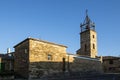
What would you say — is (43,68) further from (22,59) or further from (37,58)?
(22,59)

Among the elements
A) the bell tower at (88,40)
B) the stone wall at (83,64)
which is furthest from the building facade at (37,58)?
the bell tower at (88,40)

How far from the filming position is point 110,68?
54719 millimetres

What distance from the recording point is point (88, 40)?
50812 millimetres

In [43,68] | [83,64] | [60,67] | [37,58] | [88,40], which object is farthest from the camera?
[88,40]

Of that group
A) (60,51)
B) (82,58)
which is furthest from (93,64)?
(60,51)

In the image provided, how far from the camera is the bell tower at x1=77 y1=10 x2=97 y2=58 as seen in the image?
1982 inches

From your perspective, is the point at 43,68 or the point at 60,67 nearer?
the point at 43,68

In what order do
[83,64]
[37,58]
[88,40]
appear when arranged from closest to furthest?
[37,58] → [83,64] → [88,40]

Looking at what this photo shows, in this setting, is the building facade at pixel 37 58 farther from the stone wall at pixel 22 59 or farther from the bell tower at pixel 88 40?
the bell tower at pixel 88 40

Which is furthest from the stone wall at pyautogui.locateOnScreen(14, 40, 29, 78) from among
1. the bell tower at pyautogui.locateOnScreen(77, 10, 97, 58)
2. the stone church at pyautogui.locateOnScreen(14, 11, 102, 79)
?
the bell tower at pyautogui.locateOnScreen(77, 10, 97, 58)

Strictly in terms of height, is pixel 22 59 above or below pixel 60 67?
above

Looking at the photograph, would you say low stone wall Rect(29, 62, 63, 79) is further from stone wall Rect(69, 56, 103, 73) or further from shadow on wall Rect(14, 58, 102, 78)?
stone wall Rect(69, 56, 103, 73)

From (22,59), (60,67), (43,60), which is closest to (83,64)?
(60,67)

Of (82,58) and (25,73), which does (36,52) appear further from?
(82,58)
